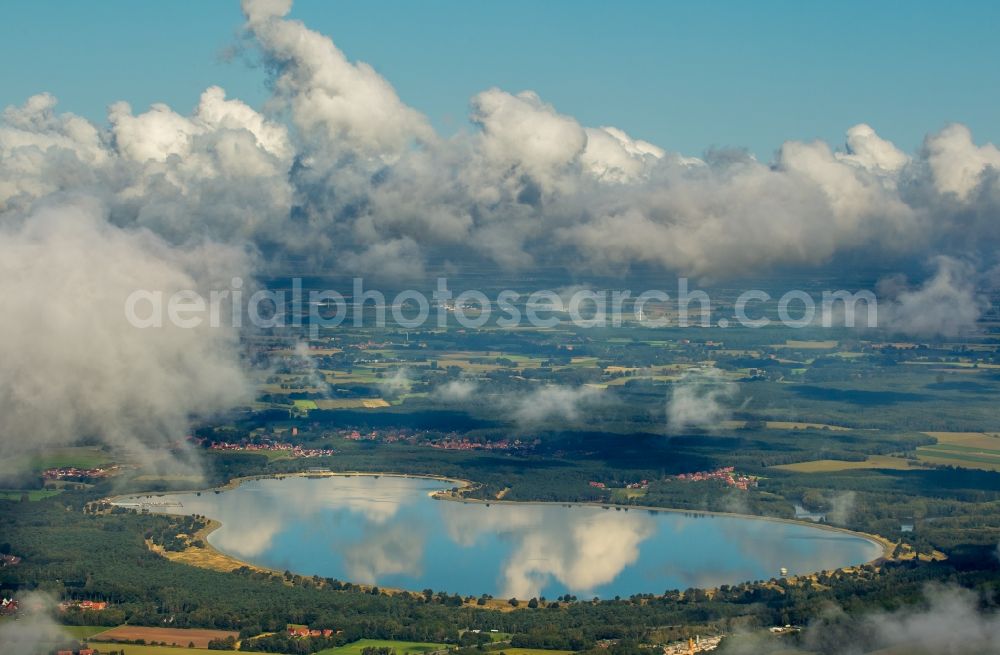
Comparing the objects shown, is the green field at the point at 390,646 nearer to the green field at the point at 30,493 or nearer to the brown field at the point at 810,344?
the green field at the point at 30,493

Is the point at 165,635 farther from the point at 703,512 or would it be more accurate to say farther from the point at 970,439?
the point at 970,439

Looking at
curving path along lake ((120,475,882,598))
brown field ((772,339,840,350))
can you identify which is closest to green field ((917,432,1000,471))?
curving path along lake ((120,475,882,598))

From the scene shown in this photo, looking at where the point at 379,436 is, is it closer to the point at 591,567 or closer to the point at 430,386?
the point at 430,386

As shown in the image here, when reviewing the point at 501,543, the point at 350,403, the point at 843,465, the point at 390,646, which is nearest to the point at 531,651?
the point at 390,646

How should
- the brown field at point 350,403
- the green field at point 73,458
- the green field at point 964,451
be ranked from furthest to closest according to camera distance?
1. the brown field at point 350,403
2. the green field at point 964,451
3. the green field at point 73,458

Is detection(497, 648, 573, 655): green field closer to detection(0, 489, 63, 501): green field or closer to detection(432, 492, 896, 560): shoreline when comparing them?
detection(432, 492, 896, 560): shoreline

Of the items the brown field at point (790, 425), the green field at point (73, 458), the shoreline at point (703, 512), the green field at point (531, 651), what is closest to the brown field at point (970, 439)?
the brown field at point (790, 425)
